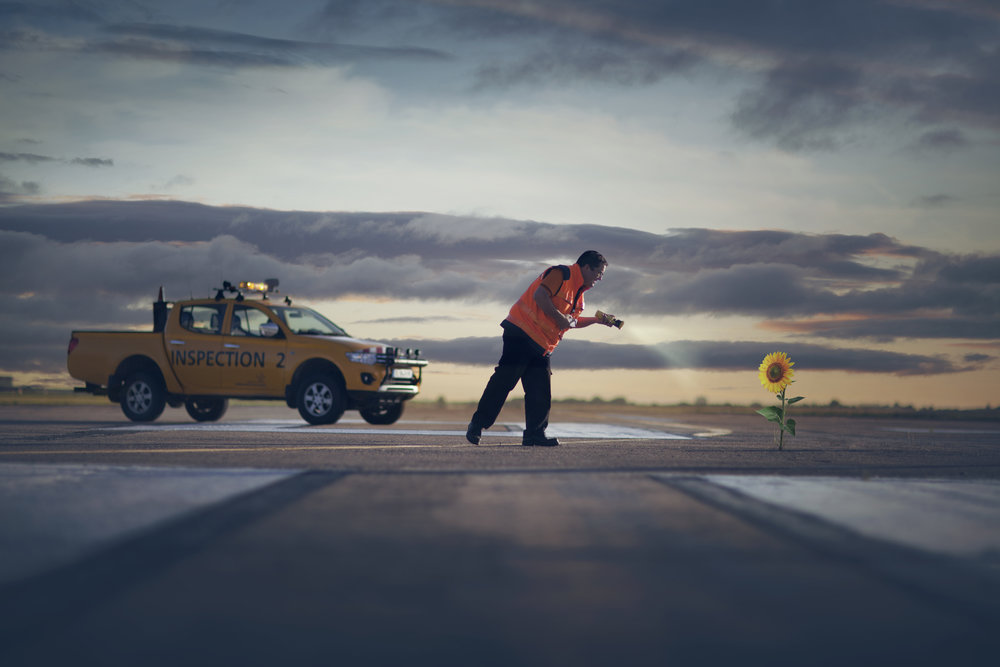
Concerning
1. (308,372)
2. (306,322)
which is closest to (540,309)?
(308,372)

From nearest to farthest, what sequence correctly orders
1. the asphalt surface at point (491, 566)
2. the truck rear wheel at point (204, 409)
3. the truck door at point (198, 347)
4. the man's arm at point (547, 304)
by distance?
the asphalt surface at point (491, 566)
the man's arm at point (547, 304)
the truck door at point (198, 347)
the truck rear wheel at point (204, 409)

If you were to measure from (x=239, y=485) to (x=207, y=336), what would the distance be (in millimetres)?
11093

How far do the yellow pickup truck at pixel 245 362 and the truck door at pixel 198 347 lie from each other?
0.06 feet

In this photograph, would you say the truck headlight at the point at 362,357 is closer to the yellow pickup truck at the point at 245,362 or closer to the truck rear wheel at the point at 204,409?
the yellow pickup truck at the point at 245,362

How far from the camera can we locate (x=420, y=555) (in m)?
4.55

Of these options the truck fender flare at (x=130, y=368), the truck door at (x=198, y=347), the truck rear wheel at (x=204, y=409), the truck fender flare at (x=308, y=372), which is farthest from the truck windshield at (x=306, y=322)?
the truck rear wheel at (x=204, y=409)

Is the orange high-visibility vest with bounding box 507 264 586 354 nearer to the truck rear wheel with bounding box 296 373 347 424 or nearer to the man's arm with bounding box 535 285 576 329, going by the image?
the man's arm with bounding box 535 285 576 329

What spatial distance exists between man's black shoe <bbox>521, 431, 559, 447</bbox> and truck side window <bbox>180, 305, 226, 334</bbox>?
771 cm

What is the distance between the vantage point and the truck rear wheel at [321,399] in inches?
651

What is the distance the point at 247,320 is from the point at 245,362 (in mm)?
737

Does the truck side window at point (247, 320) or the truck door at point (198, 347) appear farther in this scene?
the truck door at point (198, 347)

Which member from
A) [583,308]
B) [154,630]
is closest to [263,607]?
[154,630]

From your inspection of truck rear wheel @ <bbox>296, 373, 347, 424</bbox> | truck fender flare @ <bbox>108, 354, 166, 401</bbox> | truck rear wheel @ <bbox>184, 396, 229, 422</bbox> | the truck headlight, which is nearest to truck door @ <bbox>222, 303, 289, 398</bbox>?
truck rear wheel @ <bbox>296, 373, 347, 424</bbox>

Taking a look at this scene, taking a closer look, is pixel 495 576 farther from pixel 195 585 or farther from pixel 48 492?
pixel 48 492
